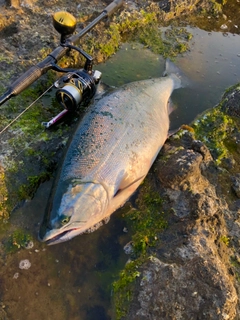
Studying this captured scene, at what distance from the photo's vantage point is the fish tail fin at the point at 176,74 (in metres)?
5.40

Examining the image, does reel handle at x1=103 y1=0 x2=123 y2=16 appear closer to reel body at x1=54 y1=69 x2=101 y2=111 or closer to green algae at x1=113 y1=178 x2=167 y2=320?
reel body at x1=54 y1=69 x2=101 y2=111

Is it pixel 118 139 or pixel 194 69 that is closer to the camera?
pixel 118 139

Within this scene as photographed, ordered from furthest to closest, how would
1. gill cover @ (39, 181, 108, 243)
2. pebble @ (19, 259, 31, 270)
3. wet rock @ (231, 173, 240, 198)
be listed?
wet rock @ (231, 173, 240, 198) → pebble @ (19, 259, 31, 270) → gill cover @ (39, 181, 108, 243)

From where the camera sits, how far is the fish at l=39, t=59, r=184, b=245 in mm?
3252

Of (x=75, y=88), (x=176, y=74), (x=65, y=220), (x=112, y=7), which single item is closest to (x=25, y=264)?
(x=65, y=220)

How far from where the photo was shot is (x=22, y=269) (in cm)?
339

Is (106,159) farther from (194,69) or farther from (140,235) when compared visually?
(194,69)

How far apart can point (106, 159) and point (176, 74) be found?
282 centimetres

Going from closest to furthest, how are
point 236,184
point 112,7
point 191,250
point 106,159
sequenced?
point 191,250
point 106,159
point 236,184
point 112,7

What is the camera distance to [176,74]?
5.62 m

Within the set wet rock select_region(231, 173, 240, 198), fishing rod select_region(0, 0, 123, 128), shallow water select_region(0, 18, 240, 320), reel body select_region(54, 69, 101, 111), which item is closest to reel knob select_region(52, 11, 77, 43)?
fishing rod select_region(0, 0, 123, 128)

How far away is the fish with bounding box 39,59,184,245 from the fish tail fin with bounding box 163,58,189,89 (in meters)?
0.88

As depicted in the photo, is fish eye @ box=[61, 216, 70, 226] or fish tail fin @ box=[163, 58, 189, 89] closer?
fish eye @ box=[61, 216, 70, 226]

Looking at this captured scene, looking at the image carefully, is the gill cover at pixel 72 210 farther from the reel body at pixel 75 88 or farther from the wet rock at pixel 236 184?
the wet rock at pixel 236 184
